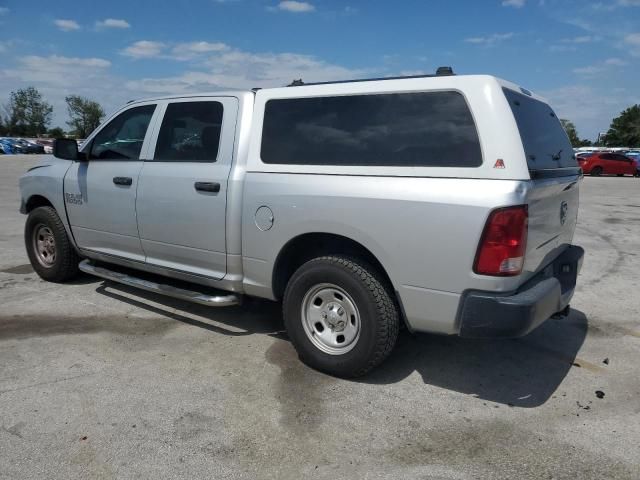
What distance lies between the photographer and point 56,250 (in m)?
5.45

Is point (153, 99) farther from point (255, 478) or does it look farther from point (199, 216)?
point (255, 478)

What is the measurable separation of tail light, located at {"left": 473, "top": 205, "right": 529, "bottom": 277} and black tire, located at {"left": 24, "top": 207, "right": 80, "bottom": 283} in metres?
4.30

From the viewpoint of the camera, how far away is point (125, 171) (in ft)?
15.0

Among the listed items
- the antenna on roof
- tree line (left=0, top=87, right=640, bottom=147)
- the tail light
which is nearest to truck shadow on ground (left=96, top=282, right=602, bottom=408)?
the tail light

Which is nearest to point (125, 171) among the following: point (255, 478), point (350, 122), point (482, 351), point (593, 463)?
point (350, 122)

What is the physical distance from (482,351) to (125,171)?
11.1 feet

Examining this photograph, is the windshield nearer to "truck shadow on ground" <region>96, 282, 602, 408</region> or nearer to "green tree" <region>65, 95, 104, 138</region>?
"truck shadow on ground" <region>96, 282, 602, 408</region>

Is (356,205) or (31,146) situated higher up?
(31,146)

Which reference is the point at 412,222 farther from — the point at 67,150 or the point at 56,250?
the point at 56,250

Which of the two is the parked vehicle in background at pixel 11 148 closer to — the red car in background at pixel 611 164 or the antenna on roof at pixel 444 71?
the red car in background at pixel 611 164

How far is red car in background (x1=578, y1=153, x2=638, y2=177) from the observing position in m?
29.2

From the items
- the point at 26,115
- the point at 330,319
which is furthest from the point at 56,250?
the point at 26,115

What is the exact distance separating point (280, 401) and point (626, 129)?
11394 centimetres

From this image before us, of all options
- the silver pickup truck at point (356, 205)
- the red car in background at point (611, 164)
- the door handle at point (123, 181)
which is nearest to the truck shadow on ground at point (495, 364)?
the silver pickup truck at point (356, 205)
